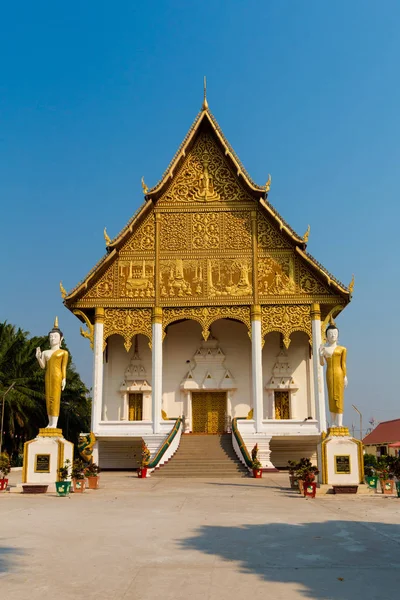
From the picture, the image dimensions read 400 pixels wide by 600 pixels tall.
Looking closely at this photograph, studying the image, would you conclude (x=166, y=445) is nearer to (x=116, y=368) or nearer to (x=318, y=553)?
(x=116, y=368)

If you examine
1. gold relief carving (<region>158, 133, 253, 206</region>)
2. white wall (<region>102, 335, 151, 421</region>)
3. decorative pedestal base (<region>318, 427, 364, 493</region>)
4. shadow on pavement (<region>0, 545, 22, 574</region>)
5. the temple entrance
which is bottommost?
shadow on pavement (<region>0, 545, 22, 574</region>)

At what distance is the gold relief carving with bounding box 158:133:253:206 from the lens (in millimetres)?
24016

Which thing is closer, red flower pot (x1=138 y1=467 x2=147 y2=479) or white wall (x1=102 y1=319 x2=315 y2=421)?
red flower pot (x1=138 y1=467 x2=147 y2=479)

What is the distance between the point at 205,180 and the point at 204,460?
428 inches

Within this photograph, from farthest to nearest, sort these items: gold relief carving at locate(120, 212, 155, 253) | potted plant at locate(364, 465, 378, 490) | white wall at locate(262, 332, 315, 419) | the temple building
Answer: white wall at locate(262, 332, 315, 419), gold relief carving at locate(120, 212, 155, 253), the temple building, potted plant at locate(364, 465, 378, 490)

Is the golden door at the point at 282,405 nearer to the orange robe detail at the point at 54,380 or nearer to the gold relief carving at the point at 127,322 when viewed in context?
the gold relief carving at the point at 127,322

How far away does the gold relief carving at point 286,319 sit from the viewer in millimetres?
22500

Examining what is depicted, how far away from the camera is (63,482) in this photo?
43.4 ft

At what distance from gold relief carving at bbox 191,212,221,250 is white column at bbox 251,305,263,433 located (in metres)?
3.06

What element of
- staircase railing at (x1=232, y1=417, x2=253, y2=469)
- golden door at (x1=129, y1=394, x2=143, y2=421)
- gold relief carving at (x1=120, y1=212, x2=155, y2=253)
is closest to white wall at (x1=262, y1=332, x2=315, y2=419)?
staircase railing at (x1=232, y1=417, x2=253, y2=469)

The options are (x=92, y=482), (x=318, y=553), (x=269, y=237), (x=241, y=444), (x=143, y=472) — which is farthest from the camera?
(x=269, y=237)

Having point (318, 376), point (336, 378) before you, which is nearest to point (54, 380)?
point (336, 378)

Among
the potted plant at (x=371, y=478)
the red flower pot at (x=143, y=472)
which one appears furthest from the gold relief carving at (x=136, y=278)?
the potted plant at (x=371, y=478)

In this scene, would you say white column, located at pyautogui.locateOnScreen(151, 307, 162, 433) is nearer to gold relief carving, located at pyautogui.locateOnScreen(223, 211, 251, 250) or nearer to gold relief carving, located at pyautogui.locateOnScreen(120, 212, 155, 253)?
gold relief carving, located at pyautogui.locateOnScreen(120, 212, 155, 253)
